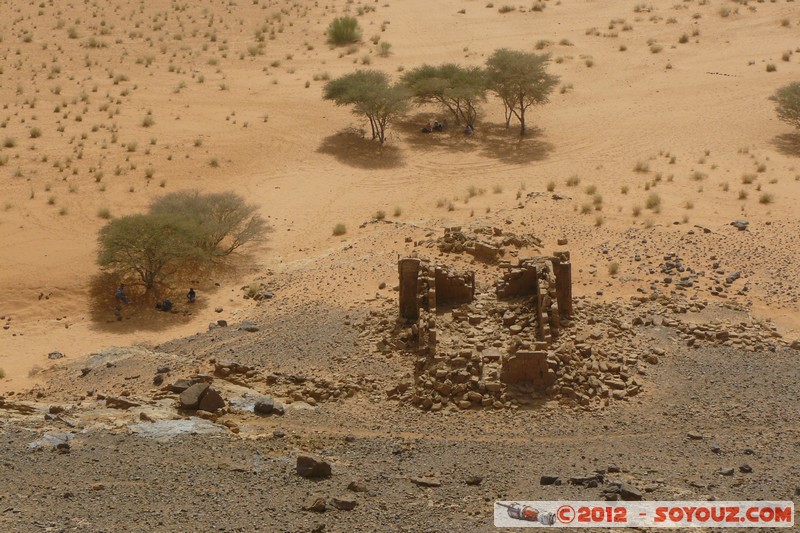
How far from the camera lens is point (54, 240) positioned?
24.2 meters

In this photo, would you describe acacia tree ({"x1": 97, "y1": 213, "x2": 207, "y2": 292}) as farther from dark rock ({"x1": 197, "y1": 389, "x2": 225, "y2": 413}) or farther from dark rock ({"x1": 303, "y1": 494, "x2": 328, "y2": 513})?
dark rock ({"x1": 303, "y1": 494, "x2": 328, "y2": 513})

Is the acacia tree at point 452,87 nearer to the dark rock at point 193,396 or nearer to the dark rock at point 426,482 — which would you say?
the dark rock at point 193,396

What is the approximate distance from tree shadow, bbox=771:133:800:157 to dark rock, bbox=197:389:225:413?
2407 cm

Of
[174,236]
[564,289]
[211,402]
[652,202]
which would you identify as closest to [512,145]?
[652,202]

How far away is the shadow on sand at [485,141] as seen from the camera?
3278 centimetres

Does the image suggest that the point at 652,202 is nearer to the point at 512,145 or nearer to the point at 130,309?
the point at 512,145

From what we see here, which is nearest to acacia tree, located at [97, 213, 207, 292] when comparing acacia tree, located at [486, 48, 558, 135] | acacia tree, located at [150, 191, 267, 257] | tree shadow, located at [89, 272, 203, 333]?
tree shadow, located at [89, 272, 203, 333]

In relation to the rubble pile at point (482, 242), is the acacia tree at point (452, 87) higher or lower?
higher

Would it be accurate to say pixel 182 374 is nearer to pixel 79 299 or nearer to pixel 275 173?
pixel 79 299

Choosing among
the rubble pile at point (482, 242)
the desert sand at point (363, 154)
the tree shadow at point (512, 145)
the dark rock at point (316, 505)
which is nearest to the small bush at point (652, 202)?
the desert sand at point (363, 154)

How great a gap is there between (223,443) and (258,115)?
24084mm

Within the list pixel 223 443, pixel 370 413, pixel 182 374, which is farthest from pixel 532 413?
pixel 182 374

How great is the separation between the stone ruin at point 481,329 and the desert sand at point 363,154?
1.23 meters

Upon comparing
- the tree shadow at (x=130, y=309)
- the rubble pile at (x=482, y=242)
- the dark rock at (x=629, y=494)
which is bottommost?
the tree shadow at (x=130, y=309)
